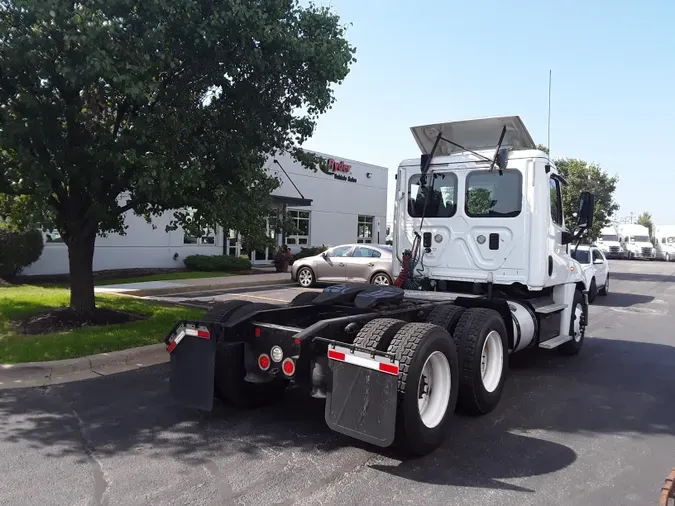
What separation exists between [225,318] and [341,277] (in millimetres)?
11697

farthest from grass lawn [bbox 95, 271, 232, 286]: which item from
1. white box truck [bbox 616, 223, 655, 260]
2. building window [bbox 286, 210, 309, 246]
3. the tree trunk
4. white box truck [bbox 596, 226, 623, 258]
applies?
white box truck [bbox 616, 223, 655, 260]

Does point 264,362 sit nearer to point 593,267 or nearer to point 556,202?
point 556,202

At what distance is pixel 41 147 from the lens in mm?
7512

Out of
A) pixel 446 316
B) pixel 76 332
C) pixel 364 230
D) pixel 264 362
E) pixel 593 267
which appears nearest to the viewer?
pixel 264 362

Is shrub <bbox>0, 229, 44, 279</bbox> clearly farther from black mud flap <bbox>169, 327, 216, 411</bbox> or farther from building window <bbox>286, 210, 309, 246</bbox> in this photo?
building window <bbox>286, 210, 309, 246</bbox>

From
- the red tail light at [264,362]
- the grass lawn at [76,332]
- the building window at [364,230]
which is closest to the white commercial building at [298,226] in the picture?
the building window at [364,230]

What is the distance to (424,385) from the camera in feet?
14.8

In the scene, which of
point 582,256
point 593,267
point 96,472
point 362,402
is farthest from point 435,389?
point 582,256

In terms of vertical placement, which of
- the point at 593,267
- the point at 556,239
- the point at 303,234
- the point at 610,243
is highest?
the point at 610,243

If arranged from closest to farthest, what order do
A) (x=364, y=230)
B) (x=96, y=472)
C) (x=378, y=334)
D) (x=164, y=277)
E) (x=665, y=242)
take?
1. (x=96, y=472)
2. (x=378, y=334)
3. (x=164, y=277)
4. (x=364, y=230)
5. (x=665, y=242)

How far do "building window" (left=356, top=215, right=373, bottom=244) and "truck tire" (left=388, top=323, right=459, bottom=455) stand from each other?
27255mm

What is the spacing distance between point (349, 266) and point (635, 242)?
42.2 meters

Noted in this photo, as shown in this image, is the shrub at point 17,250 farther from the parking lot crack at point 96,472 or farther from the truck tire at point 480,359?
the truck tire at point 480,359

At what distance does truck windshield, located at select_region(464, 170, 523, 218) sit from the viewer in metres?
6.90
